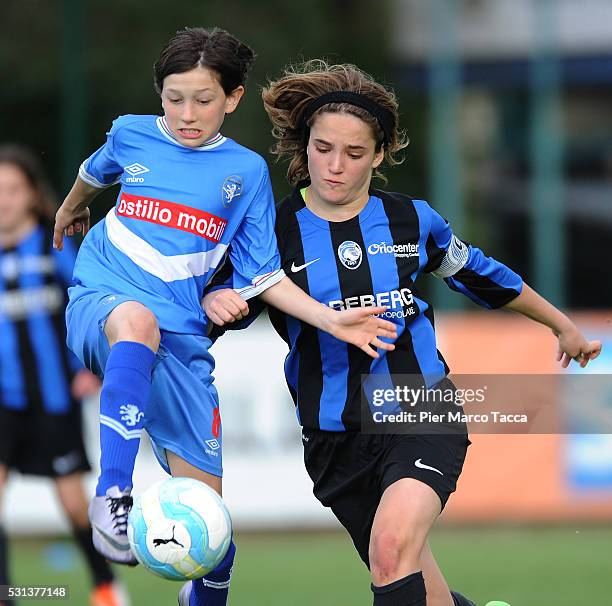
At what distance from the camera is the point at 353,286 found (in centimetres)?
489

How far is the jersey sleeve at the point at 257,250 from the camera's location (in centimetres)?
482

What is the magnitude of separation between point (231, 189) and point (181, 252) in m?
0.29

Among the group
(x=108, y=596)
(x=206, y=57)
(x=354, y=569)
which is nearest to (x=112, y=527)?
(x=206, y=57)

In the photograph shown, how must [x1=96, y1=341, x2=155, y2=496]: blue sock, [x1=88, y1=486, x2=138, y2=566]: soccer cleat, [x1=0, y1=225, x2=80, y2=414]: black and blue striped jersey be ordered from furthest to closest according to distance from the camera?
[x1=0, y1=225, x2=80, y2=414]: black and blue striped jersey → [x1=96, y1=341, x2=155, y2=496]: blue sock → [x1=88, y1=486, x2=138, y2=566]: soccer cleat

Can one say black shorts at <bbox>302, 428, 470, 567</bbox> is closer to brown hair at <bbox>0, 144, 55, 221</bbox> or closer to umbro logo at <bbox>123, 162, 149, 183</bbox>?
umbro logo at <bbox>123, 162, 149, 183</bbox>

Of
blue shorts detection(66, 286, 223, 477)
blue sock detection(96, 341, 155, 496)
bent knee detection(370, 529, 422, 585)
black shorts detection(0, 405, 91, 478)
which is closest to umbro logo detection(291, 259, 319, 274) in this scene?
blue shorts detection(66, 286, 223, 477)

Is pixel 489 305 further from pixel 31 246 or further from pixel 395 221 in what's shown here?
pixel 31 246

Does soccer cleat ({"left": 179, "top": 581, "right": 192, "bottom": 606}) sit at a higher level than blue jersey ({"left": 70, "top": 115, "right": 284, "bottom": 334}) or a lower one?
lower

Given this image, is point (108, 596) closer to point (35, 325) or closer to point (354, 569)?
point (35, 325)

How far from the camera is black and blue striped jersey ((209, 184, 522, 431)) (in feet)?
16.1

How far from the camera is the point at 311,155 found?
4.89m

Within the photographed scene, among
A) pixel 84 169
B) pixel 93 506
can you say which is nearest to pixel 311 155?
pixel 84 169

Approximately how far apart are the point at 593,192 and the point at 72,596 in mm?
10507

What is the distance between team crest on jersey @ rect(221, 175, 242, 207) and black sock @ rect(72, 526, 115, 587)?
10.2 ft
